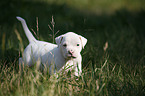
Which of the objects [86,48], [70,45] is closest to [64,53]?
[70,45]

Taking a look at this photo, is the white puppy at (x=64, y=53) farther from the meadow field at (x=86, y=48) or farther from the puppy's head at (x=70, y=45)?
the meadow field at (x=86, y=48)

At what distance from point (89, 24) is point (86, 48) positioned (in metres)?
3.08

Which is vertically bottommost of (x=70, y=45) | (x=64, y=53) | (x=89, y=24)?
(x=64, y=53)

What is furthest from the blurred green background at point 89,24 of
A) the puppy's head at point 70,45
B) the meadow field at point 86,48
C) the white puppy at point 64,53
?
the puppy's head at point 70,45

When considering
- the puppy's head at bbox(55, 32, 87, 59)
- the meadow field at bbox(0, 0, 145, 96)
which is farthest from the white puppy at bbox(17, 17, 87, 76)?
the meadow field at bbox(0, 0, 145, 96)

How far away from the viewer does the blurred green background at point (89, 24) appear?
3.68 meters

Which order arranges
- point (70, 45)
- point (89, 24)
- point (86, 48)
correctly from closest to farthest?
point (70, 45) → point (86, 48) → point (89, 24)

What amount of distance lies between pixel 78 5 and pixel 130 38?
3.92m

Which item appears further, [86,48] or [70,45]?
[86,48]

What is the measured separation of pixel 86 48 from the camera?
3479 millimetres

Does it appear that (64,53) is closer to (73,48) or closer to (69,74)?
(73,48)

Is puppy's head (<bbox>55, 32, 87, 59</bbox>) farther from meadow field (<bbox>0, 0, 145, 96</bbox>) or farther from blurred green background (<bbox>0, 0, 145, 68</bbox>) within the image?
blurred green background (<bbox>0, 0, 145, 68</bbox>)

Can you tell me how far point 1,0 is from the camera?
6.53 metres

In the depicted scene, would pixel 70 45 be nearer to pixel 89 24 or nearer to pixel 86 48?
pixel 86 48
